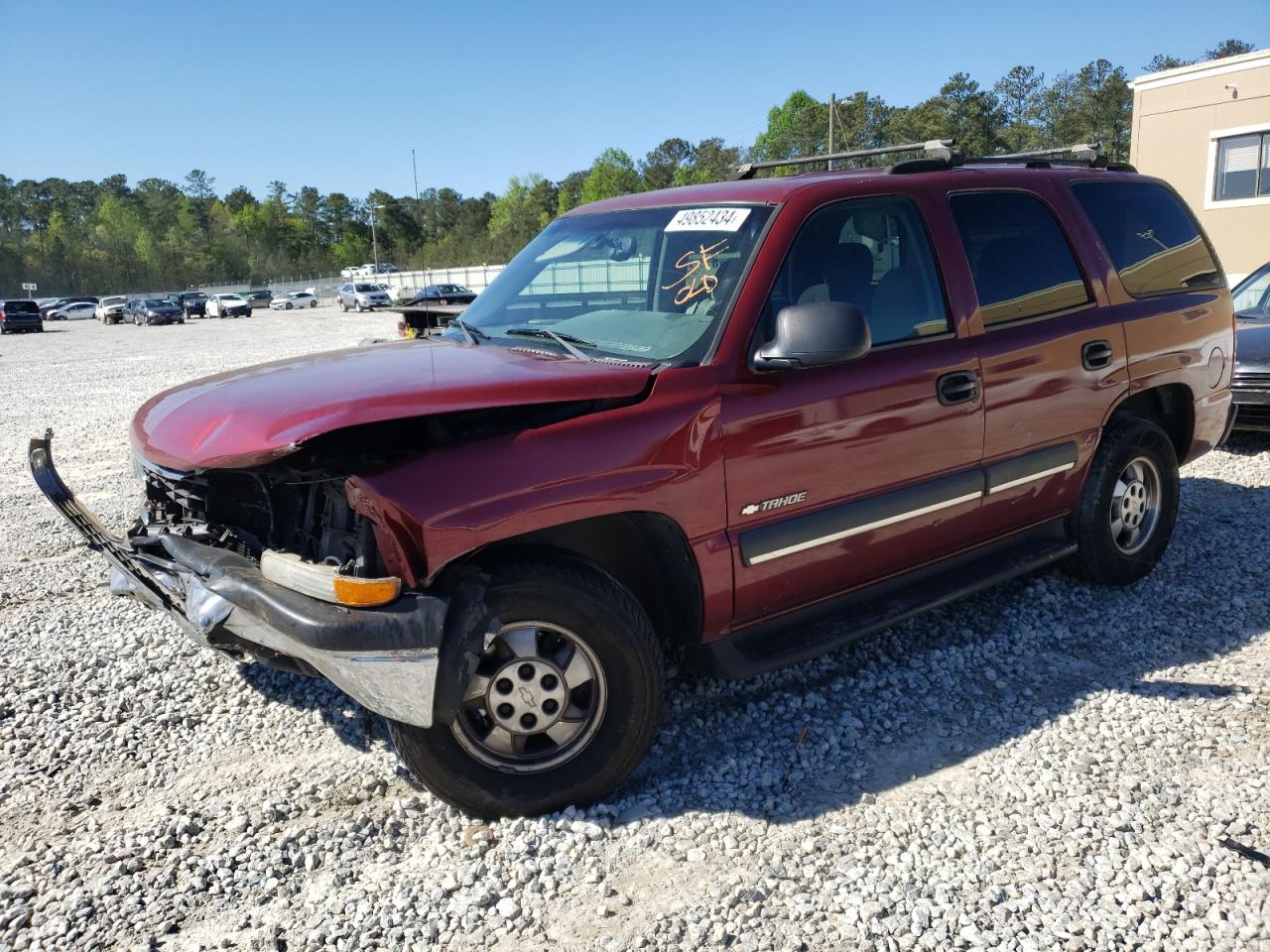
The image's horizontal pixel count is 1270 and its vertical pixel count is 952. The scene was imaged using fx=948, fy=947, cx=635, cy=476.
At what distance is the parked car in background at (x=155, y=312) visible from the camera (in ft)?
157

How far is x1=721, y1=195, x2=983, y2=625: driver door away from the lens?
3221 millimetres

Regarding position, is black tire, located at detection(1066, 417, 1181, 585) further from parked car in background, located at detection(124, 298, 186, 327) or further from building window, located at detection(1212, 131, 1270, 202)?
parked car in background, located at detection(124, 298, 186, 327)

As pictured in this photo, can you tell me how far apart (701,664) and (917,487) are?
43.8 inches

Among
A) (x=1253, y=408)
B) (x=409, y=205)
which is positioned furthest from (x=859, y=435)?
(x=409, y=205)

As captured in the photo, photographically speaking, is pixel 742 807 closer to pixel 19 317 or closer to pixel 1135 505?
pixel 1135 505

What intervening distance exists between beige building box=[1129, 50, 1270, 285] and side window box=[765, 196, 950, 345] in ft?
75.8

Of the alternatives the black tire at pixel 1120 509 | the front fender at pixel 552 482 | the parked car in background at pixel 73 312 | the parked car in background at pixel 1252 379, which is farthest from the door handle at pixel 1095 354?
the parked car in background at pixel 73 312

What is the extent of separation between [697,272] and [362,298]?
5403 cm

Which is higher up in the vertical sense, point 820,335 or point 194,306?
point 194,306

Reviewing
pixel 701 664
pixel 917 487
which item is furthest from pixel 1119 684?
pixel 701 664

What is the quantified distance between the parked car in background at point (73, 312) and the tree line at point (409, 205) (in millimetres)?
30221

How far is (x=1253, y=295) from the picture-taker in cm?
885

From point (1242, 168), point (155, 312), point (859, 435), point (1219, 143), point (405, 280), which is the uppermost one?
point (1219, 143)

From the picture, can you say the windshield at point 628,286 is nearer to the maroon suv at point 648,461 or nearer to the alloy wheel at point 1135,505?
the maroon suv at point 648,461
